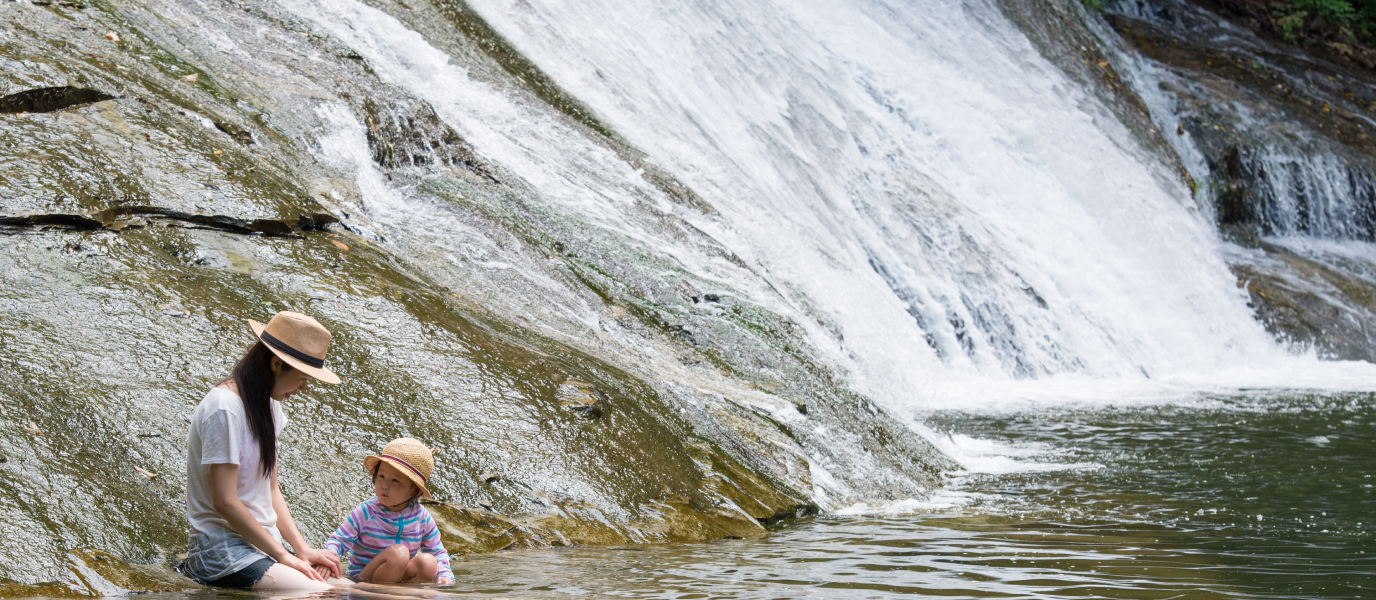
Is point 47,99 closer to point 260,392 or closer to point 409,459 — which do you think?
point 260,392

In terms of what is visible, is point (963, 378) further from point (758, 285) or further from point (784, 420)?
point (784, 420)

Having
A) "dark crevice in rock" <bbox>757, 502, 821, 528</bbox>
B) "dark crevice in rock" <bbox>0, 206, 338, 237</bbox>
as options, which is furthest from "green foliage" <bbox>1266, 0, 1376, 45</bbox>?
"dark crevice in rock" <bbox>0, 206, 338, 237</bbox>

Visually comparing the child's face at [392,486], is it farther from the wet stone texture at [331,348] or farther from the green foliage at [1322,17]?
the green foliage at [1322,17]

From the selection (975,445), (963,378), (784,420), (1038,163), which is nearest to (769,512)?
(784,420)

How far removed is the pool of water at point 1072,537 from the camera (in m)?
4.64

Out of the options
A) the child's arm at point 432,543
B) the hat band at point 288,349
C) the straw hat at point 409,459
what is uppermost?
the hat band at point 288,349

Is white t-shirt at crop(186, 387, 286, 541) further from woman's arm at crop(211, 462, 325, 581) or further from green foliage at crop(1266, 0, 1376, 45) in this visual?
green foliage at crop(1266, 0, 1376, 45)

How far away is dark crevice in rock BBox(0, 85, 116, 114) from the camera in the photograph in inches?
267

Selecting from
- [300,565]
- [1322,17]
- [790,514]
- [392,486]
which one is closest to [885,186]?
[790,514]

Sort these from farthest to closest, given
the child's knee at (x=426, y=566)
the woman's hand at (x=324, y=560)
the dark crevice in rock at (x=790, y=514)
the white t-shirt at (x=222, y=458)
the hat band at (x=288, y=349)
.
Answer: the dark crevice in rock at (x=790, y=514) < the child's knee at (x=426, y=566) < the woman's hand at (x=324, y=560) < the hat band at (x=288, y=349) < the white t-shirt at (x=222, y=458)

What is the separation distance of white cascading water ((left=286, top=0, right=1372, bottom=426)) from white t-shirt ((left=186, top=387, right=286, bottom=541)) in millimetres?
3689

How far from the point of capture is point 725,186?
12.0 m

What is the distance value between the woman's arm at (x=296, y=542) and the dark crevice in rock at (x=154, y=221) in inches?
107

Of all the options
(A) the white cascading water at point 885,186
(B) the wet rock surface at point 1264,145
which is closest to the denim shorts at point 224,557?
(A) the white cascading water at point 885,186
